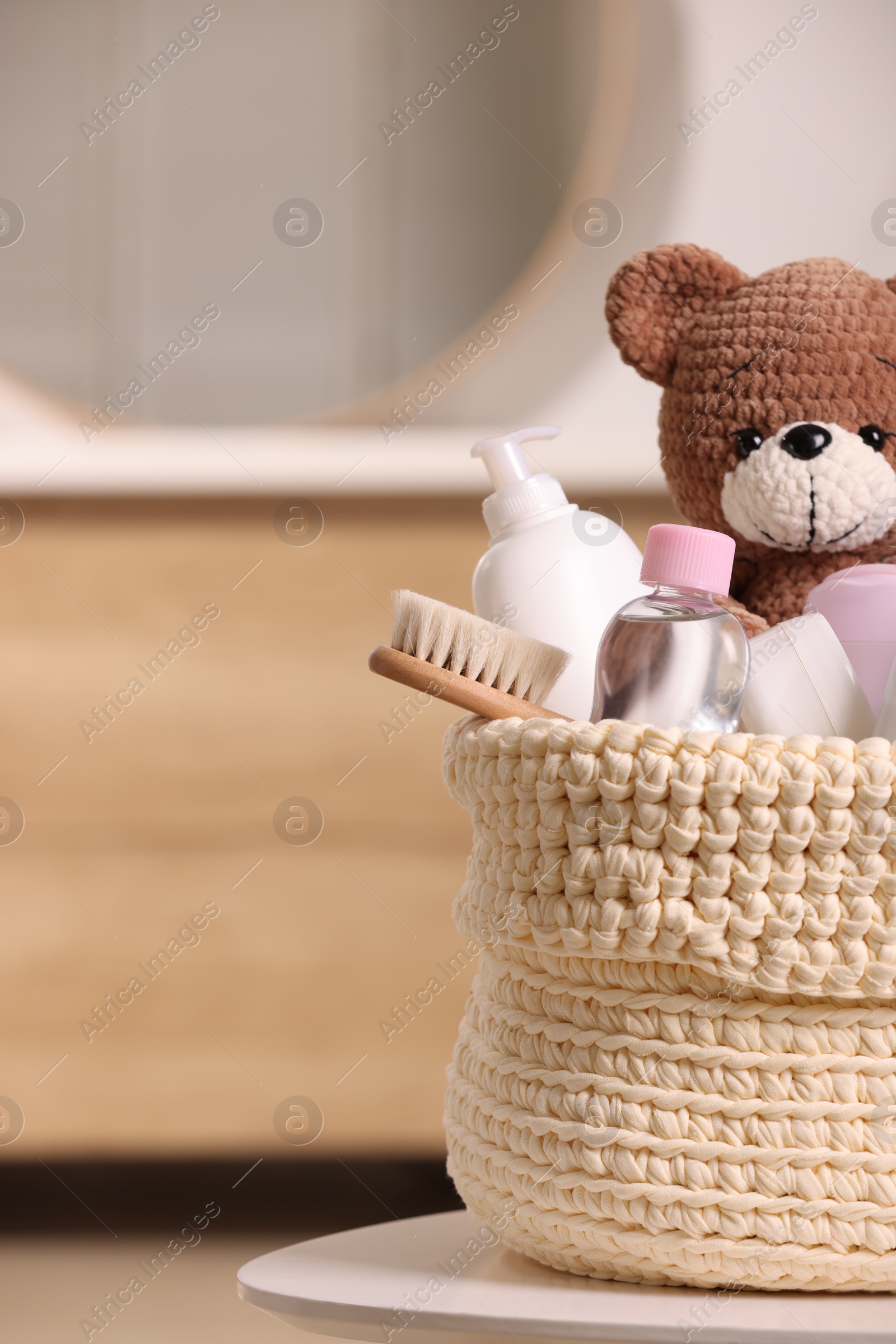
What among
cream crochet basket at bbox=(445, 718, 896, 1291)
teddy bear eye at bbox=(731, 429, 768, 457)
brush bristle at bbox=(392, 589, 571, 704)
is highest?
teddy bear eye at bbox=(731, 429, 768, 457)

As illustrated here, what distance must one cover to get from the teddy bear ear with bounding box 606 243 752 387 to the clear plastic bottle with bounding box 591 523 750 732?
16 centimetres

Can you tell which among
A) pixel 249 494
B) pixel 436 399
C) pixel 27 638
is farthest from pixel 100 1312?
pixel 436 399

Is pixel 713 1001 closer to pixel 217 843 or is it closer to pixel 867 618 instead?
pixel 867 618

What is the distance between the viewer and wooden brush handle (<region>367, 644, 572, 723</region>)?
0.89 ft

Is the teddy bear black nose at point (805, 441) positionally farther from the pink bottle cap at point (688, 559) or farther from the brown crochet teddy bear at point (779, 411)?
the pink bottle cap at point (688, 559)

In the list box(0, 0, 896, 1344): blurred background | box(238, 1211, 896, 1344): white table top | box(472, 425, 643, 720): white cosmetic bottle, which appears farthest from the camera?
box(0, 0, 896, 1344): blurred background

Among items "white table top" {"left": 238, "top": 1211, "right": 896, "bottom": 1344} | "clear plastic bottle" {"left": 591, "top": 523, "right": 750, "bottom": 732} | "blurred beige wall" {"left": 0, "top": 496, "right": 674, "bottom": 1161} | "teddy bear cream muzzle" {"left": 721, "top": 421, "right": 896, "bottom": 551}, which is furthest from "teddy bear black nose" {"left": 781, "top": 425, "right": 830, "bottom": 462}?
"blurred beige wall" {"left": 0, "top": 496, "right": 674, "bottom": 1161}

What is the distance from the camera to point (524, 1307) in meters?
0.24

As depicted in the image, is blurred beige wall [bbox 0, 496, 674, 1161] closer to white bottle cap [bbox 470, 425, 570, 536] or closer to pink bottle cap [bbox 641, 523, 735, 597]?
white bottle cap [bbox 470, 425, 570, 536]

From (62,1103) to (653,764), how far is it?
0.75 metres

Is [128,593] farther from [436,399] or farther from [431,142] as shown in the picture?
[431,142]

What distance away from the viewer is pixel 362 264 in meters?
0.96

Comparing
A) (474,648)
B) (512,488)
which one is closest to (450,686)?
(474,648)

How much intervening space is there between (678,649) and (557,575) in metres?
0.07
